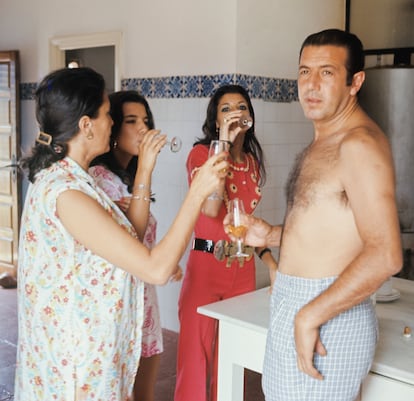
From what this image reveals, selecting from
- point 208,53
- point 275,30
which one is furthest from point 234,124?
point 275,30

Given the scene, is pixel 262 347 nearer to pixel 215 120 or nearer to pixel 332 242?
pixel 332 242

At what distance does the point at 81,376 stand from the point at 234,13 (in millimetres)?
2931

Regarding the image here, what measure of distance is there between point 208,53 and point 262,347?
2.67 metres

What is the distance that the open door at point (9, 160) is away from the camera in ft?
18.9

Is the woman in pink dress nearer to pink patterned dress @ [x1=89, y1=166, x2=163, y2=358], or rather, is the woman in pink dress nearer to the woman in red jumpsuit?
pink patterned dress @ [x1=89, y1=166, x2=163, y2=358]

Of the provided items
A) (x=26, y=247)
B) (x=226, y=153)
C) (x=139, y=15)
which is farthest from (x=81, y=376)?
(x=139, y=15)

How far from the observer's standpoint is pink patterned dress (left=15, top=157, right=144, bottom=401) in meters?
1.80

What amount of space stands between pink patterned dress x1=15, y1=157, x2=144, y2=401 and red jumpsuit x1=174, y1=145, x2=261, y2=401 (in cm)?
98

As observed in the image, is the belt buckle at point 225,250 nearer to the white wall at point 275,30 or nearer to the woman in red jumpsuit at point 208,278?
the woman in red jumpsuit at point 208,278

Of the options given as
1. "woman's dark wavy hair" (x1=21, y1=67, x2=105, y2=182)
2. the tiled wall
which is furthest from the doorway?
"woman's dark wavy hair" (x1=21, y1=67, x2=105, y2=182)

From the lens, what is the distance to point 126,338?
1938mm

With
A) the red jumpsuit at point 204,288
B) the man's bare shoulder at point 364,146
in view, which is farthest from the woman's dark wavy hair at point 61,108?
the red jumpsuit at point 204,288

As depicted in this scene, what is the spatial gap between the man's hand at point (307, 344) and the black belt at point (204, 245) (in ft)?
4.03

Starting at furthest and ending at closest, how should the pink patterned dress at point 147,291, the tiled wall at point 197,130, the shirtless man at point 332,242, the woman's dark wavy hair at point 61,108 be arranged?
the tiled wall at point 197,130 < the pink patterned dress at point 147,291 < the woman's dark wavy hair at point 61,108 < the shirtless man at point 332,242
